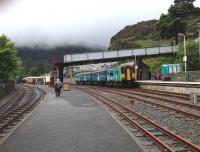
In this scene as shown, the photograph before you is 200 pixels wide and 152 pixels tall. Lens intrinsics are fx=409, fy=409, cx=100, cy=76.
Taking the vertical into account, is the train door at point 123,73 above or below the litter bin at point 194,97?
above

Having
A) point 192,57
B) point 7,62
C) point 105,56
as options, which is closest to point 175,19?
point 105,56

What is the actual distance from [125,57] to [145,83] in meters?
31.1

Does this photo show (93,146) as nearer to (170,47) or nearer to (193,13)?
(170,47)

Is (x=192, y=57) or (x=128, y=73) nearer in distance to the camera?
(x=128, y=73)

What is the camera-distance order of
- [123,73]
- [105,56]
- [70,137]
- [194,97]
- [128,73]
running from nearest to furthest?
[70,137]
[194,97]
[123,73]
[128,73]
[105,56]

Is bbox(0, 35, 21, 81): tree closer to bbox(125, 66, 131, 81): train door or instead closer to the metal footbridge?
bbox(125, 66, 131, 81): train door

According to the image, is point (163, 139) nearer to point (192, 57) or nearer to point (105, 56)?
point (192, 57)

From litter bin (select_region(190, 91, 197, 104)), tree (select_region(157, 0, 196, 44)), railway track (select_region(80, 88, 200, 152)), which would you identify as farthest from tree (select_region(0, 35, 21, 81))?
tree (select_region(157, 0, 196, 44))

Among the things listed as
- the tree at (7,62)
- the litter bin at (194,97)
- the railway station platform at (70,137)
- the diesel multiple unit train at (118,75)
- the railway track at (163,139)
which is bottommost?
the railway station platform at (70,137)

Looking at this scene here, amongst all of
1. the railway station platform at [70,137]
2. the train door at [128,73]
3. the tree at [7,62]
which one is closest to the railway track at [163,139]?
the railway station platform at [70,137]

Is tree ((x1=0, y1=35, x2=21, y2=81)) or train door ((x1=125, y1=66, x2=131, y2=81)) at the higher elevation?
tree ((x1=0, y1=35, x2=21, y2=81))

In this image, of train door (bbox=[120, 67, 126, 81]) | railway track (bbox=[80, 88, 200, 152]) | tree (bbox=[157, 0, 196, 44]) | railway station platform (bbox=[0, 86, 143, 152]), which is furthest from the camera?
tree (bbox=[157, 0, 196, 44])

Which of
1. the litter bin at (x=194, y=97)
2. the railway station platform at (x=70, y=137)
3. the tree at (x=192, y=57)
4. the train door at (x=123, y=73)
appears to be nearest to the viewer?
the railway station platform at (x=70, y=137)

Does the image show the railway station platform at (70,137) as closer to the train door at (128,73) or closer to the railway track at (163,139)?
the railway track at (163,139)
